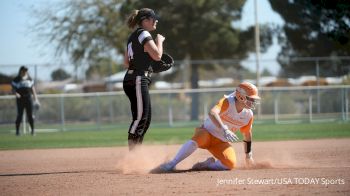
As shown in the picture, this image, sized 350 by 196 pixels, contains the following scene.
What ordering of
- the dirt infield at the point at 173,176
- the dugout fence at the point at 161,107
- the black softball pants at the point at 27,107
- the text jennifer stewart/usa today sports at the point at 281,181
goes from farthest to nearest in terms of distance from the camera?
the dugout fence at the point at 161,107, the black softball pants at the point at 27,107, the text jennifer stewart/usa today sports at the point at 281,181, the dirt infield at the point at 173,176

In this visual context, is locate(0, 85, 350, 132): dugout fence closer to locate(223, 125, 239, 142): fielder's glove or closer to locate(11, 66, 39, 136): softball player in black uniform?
locate(11, 66, 39, 136): softball player in black uniform

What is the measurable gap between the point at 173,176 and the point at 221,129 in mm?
943

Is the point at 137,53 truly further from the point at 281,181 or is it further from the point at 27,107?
the point at 27,107

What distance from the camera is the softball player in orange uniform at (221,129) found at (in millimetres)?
8469

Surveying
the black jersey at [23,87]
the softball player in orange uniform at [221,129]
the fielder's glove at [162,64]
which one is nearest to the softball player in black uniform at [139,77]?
the fielder's glove at [162,64]

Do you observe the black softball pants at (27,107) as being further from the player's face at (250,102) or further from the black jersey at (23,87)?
the player's face at (250,102)

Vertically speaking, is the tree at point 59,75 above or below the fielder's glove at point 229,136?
above

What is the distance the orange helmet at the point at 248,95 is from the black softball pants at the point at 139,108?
4.42 ft

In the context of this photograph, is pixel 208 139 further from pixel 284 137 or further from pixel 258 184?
pixel 284 137

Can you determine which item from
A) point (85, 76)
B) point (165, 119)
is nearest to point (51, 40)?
point (85, 76)

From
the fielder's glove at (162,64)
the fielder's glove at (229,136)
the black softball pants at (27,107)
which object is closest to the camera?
the fielder's glove at (229,136)

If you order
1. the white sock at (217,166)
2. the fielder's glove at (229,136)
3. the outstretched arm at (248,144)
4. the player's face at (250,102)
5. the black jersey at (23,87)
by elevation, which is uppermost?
the black jersey at (23,87)

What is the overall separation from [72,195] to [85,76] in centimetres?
2327

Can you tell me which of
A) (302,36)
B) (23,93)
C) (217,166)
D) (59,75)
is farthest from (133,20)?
(302,36)
